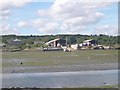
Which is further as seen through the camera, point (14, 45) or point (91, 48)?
point (91, 48)

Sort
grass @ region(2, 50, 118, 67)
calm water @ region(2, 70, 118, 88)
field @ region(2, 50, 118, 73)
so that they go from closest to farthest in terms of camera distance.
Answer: calm water @ region(2, 70, 118, 88) < field @ region(2, 50, 118, 73) < grass @ region(2, 50, 118, 67)

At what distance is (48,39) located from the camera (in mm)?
102125

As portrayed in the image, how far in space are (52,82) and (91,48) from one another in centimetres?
7278

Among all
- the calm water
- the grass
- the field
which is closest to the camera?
the calm water

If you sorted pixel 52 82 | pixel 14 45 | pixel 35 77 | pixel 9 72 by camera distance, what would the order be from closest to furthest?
pixel 52 82
pixel 35 77
pixel 9 72
pixel 14 45

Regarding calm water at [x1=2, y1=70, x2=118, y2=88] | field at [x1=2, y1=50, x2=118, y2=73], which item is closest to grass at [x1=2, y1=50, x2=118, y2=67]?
field at [x1=2, y1=50, x2=118, y2=73]

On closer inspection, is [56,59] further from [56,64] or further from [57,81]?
[57,81]

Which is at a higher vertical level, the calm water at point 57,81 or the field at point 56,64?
the field at point 56,64

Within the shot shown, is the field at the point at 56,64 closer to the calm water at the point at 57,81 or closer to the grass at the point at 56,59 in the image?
the grass at the point at 56,59

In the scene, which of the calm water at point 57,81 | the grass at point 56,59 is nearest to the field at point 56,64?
the grass at point 56,59

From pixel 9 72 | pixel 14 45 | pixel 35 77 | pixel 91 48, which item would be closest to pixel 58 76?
pixel 35 77

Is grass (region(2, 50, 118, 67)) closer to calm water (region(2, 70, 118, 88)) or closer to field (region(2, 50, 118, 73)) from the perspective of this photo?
field (region(2, 50, 118, 73))

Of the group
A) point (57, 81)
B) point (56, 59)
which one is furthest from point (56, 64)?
point (57, 81)

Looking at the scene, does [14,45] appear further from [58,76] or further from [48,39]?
[58,76]
